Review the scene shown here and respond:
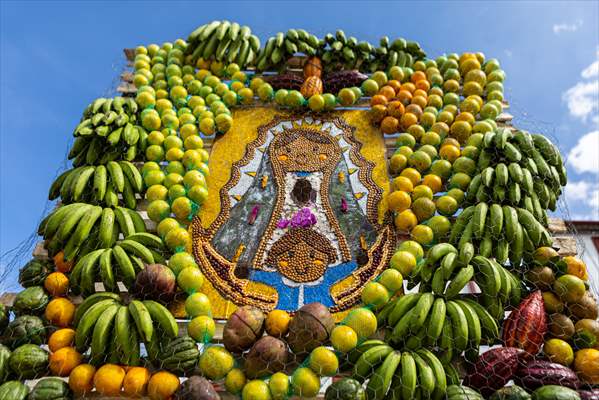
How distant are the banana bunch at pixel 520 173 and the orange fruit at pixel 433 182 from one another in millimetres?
191

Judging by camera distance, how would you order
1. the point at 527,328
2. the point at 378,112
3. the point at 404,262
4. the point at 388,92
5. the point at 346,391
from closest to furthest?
the point at 346,391 < the point at 527,328 < the point at 404,262 < the point at 378,112 < the point at 388,92

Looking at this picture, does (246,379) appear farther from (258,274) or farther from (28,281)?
(28,281)

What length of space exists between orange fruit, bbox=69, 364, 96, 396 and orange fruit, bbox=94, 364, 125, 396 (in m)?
0.05

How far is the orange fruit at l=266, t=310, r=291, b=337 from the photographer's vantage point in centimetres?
212

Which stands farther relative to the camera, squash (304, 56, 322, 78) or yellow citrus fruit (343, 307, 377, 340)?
squash (304, 56, 322, 78)

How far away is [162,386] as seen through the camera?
192cm

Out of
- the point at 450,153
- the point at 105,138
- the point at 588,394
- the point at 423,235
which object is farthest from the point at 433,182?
the point at 105,138

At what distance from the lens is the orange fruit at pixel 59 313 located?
7.29 ft

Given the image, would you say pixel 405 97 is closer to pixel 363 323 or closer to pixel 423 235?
pixel 423 235

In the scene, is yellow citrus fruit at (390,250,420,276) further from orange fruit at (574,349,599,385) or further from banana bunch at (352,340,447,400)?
orange fruit at (574,349,599,385)

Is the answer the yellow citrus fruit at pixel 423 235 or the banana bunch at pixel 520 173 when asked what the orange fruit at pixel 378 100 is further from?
the yellow citrus fruit at pixel 423 235

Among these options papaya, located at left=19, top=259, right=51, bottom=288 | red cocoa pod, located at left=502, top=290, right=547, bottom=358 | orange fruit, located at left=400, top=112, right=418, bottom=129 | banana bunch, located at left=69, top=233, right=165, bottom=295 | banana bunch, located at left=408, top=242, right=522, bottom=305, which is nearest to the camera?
red cocoa pod, located at left=502, top=290, right=547, bottom=358

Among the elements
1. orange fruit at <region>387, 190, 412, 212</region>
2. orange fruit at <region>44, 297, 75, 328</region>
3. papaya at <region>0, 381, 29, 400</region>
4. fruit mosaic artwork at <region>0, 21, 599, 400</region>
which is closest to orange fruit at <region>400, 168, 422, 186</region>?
fruit mosaic artwork at <region>0, 21, 599, 400</region>

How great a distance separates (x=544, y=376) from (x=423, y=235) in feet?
2.87
